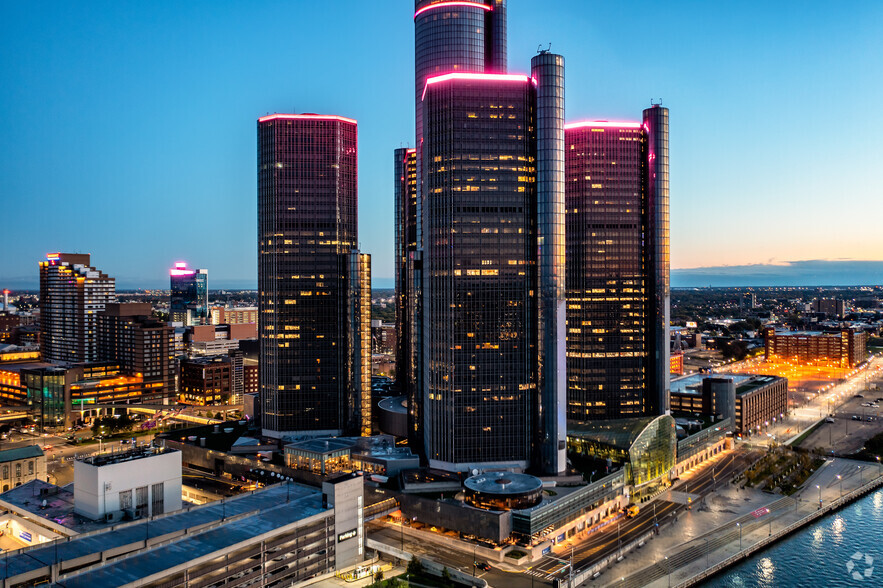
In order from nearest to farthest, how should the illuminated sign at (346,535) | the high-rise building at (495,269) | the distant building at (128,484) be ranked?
the distant building at (128,484) → the illuminated sign at (346,535) → the high-rise building at (495,269)

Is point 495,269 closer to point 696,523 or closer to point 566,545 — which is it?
point 566,545

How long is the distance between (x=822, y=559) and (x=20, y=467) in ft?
545

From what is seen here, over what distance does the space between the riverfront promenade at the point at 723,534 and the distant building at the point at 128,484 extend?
2999 inches

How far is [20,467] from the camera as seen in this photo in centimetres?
15212

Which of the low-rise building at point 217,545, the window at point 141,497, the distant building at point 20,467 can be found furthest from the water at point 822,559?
the distant building at point 20,467

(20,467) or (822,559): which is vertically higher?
(20,467)

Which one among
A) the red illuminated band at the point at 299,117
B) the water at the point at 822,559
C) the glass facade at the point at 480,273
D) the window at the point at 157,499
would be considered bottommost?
the water at the point at 822,559

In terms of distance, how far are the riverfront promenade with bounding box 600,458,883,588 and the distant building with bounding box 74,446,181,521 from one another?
76.2 meters

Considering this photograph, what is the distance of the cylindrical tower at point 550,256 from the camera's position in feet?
518

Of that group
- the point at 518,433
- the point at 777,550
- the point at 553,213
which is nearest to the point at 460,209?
the point at 553,213

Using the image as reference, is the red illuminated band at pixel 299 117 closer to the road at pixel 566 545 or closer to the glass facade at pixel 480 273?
the glass facade at pixel 480 273

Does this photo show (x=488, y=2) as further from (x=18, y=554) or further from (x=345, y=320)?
(x=18, y=554)

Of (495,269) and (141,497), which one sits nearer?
(141,497)

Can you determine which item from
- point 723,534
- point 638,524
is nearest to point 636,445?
point 638,524
